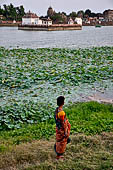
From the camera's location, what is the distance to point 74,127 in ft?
16.7

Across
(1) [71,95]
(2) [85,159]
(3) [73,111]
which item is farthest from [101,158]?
(1) [71,95]

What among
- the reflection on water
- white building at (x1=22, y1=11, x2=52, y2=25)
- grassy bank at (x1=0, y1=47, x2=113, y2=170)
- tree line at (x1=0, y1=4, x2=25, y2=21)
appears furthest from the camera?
tree line at (x1=0, y1=4, x2=25, y2=21)

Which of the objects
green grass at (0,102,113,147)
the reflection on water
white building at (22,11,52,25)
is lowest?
green grass at (0,102,113,147)

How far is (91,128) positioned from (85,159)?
144 centimetres

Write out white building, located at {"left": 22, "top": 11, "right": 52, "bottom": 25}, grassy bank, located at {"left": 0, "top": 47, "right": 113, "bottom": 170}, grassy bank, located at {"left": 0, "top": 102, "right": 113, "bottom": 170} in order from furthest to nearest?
white building, located at {"left": 22, "top": 11, "right": 52, "bottom": 25}
grassy bank, located at {"left": 0, "top": 47, "right": 113, "bottom": 170}
grassy bank, located at {"left": 0, "top": 102, "right": 113, "bottom": 170}

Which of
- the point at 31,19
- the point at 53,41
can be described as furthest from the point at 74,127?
the point at 31,19

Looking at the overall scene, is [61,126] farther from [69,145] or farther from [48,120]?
[48,120]

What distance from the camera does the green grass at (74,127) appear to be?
4.79 metres

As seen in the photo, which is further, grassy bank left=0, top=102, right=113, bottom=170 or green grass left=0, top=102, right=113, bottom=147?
green grass left=0, top=102, right=113, bottom=147

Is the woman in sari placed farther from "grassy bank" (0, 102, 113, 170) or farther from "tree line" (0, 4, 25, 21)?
"tree line" (0, 4, 25, 21)

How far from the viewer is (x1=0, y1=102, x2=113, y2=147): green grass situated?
4.79 metres

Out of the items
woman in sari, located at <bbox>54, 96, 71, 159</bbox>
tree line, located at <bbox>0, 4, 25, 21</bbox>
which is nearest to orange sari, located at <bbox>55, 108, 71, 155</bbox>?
woman in sari, located at <bbox>54, 96, 71, 159</bbox>

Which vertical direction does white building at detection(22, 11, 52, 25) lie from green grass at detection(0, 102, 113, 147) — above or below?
above

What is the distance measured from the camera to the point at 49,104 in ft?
21.6
